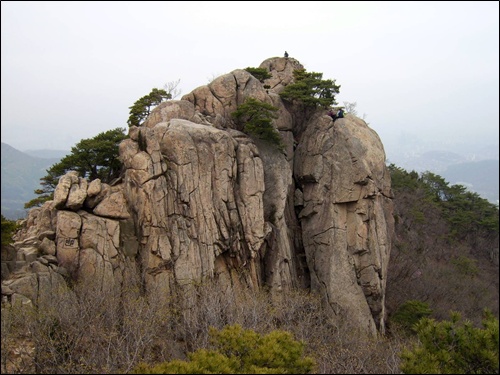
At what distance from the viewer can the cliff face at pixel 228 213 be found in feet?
60.5

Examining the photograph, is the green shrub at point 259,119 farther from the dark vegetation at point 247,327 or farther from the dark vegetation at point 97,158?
the dark vegetation at point 97,158

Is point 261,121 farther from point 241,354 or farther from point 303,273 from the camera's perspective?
point 241,354

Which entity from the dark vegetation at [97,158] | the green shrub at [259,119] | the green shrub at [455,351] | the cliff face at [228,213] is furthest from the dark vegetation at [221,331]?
the green shrub at [259,119]

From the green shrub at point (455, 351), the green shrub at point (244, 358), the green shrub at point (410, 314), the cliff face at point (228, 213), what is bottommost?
the green shrub at point (410, 314)

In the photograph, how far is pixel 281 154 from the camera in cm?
2666

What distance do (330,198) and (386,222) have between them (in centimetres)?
516

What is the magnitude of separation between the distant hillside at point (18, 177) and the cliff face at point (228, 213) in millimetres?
111354

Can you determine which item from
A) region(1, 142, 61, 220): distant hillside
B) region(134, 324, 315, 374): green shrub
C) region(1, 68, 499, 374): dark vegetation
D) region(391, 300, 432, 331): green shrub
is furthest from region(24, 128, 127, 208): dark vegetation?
region(1, 142, 61, 220): distant hillside

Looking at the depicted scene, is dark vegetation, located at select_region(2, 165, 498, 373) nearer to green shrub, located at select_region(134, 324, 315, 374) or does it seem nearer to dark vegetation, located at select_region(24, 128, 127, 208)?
green shrub, located at select_region(134, 324, 315, 374)

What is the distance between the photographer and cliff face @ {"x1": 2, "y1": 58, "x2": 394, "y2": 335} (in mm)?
18438

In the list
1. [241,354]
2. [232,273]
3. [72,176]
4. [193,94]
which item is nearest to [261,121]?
[193,94]

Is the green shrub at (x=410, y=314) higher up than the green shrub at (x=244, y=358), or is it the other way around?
the green shrub at (x=244, y=358)

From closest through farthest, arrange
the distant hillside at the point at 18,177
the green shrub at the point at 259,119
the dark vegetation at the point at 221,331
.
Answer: the dark vegetation at the point at 221,331 → the green shrub at the point at 259,119 → the distant hillside at the point at 18,177

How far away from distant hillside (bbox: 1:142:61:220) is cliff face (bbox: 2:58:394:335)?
111354 mm
